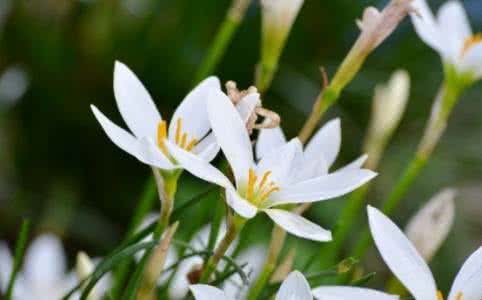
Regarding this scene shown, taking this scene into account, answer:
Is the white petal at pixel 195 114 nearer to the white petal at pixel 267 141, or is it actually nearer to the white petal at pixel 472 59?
the white petal at pixel 267 141

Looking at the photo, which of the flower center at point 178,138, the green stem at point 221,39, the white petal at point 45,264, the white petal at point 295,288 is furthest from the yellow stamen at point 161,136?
the white petal at point 45,264

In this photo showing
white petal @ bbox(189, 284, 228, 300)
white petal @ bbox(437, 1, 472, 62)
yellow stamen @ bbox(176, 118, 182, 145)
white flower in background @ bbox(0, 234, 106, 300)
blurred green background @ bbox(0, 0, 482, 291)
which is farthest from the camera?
blurred green background @ bbox(0, 0, 482, 291)

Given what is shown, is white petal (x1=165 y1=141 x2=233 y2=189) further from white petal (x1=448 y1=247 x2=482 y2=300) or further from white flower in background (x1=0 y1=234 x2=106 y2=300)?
white flower in background (x1=0 y1=234 x2=106 y2=300)

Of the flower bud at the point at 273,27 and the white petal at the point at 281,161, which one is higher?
the flower bud at the point at 273,27

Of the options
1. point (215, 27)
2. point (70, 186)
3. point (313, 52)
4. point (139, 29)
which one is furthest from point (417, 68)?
point (70, 186)

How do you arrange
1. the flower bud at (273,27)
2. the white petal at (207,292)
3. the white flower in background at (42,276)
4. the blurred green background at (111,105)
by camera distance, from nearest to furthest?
the white petal at (207,292) → the flower bud at (273,27) → the white flower in background at (42,276) → the blurred green background at (111,105)

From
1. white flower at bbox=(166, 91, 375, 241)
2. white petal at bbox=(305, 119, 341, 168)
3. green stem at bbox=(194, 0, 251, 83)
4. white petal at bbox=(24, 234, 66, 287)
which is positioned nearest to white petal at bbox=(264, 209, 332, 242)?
white flower at bbox=(166, 91, 375, 241)

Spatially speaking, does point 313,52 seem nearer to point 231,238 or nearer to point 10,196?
point 10,196

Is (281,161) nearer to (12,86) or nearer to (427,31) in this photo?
(427,31)
